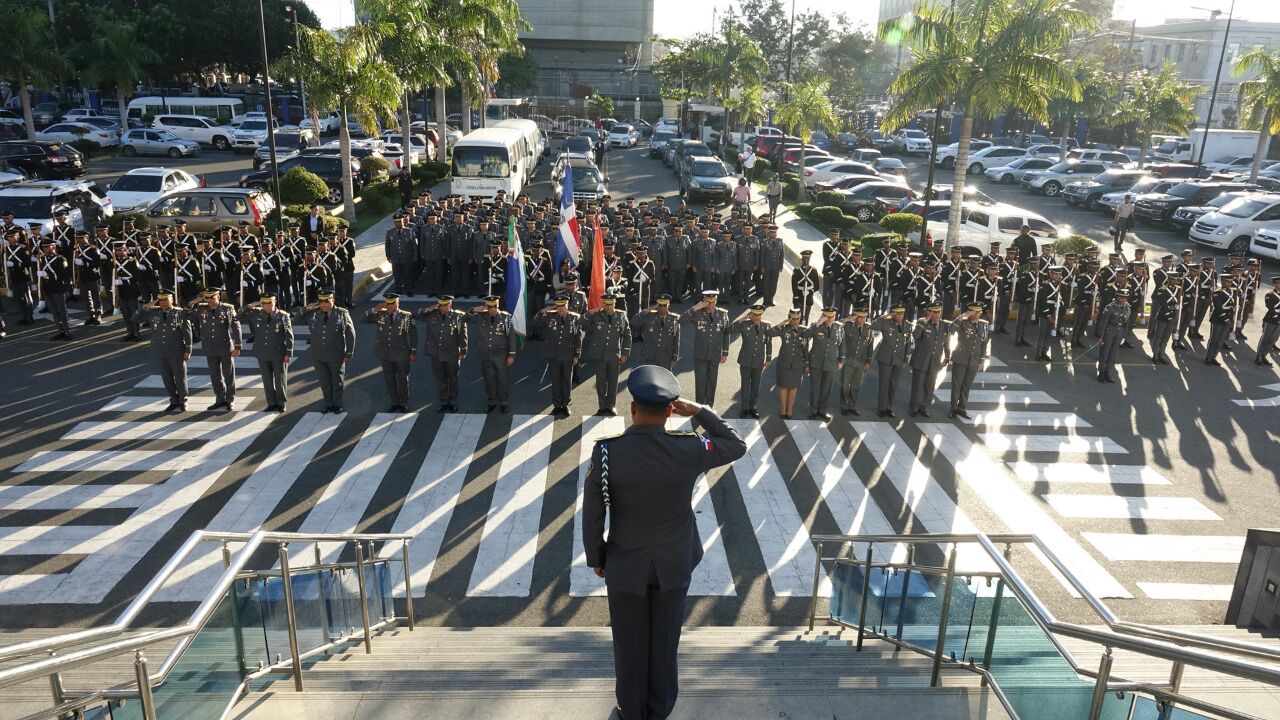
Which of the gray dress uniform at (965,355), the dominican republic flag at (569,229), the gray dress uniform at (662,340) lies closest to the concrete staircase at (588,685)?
the gray dress uniform at (662,340)

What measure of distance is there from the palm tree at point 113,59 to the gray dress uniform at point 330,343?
44.0 meters

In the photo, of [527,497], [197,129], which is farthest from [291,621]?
[197,129]

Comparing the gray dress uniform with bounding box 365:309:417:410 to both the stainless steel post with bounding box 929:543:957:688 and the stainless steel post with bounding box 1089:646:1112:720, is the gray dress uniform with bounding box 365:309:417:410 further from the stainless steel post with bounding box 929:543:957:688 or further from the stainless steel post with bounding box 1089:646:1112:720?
the stainless steel post with bounding box 1089:646:1112:720

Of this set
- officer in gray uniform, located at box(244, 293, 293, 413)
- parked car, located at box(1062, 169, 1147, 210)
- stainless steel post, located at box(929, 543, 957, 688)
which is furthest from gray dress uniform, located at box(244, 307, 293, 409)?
parked car, located at box(1062, 169, 1147, 210)

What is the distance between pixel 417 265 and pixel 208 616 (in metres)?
15.5

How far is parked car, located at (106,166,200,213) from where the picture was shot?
24.4m

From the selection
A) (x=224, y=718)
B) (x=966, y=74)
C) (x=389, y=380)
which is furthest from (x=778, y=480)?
(x=966, y=74)

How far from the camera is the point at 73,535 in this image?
29.9ft

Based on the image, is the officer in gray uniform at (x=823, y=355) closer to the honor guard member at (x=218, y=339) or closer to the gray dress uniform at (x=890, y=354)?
the gray dress uniform at (x=890, y=354)

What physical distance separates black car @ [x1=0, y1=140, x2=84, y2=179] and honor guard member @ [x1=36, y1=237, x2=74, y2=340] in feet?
73.7

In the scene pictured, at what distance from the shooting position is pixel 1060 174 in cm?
3875

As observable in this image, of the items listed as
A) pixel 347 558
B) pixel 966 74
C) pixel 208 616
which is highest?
pixel 966 74

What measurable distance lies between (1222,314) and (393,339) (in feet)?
49.1

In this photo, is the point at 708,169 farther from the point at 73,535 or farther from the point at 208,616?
the point at 208,616
